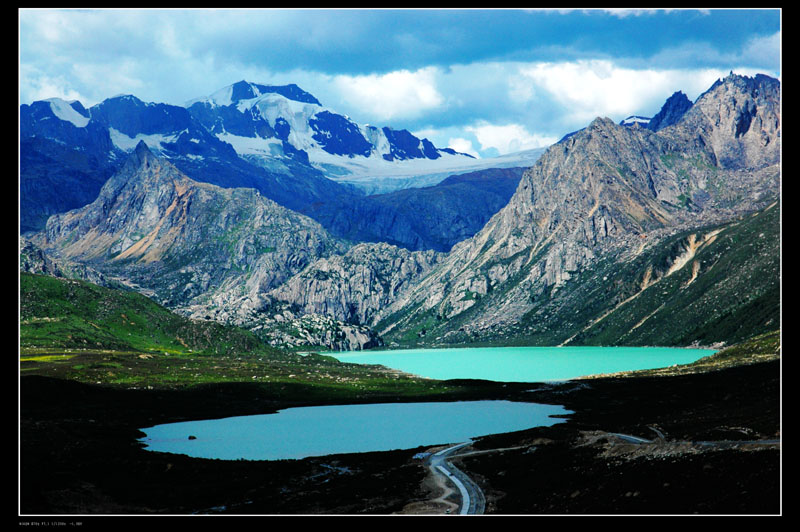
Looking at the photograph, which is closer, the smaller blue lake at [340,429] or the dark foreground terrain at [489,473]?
the dark foreground terrain at [489,473]

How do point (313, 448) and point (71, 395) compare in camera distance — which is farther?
point (71, 395)

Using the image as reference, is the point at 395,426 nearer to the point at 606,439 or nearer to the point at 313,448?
the point at 313,448

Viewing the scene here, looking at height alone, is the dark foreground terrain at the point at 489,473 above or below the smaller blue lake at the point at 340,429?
above

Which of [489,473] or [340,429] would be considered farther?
[340,429]

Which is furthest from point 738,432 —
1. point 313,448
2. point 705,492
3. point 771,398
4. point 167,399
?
point 167,399
